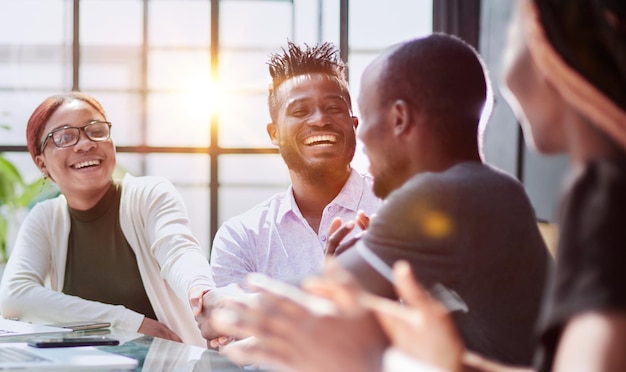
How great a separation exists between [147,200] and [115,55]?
261cm

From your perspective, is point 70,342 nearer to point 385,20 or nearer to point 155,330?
point 155,330

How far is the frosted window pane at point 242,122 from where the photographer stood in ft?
12.9

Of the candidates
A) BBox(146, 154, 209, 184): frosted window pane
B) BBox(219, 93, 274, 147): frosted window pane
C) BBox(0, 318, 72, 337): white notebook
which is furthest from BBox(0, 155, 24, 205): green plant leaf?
BBox(0, 318, 72, 337): white notebook

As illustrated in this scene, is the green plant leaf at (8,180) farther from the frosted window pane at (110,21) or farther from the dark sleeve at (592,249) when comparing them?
the dark sleeve at (592,249)

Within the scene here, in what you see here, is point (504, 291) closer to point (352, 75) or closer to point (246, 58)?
point (352, 75)

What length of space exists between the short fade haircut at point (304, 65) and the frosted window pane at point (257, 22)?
1360 millimetres

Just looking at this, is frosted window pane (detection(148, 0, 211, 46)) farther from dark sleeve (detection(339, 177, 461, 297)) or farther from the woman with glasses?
dark sleeve (detection(339, 177, 461, 297))

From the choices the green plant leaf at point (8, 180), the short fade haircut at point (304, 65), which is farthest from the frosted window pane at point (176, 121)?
the short fade haircut at point (304, 65)

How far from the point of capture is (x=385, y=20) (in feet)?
13.5

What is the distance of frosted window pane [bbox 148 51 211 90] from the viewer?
162 inches

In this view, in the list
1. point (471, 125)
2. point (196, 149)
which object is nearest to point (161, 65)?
point (196, 149)

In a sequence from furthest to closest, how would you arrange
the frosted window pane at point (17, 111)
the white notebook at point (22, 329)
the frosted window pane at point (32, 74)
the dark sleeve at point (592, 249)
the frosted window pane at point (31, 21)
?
the frosted window pane at point (32, 74) → the frosted window pane at point (31, 21) → the frosted window pane at point (17, 111) → the white notebook at point (22, 329) → the dark sleeve at point (592, 249)

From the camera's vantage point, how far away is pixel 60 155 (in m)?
2.98

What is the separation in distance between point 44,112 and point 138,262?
641 millimetres
